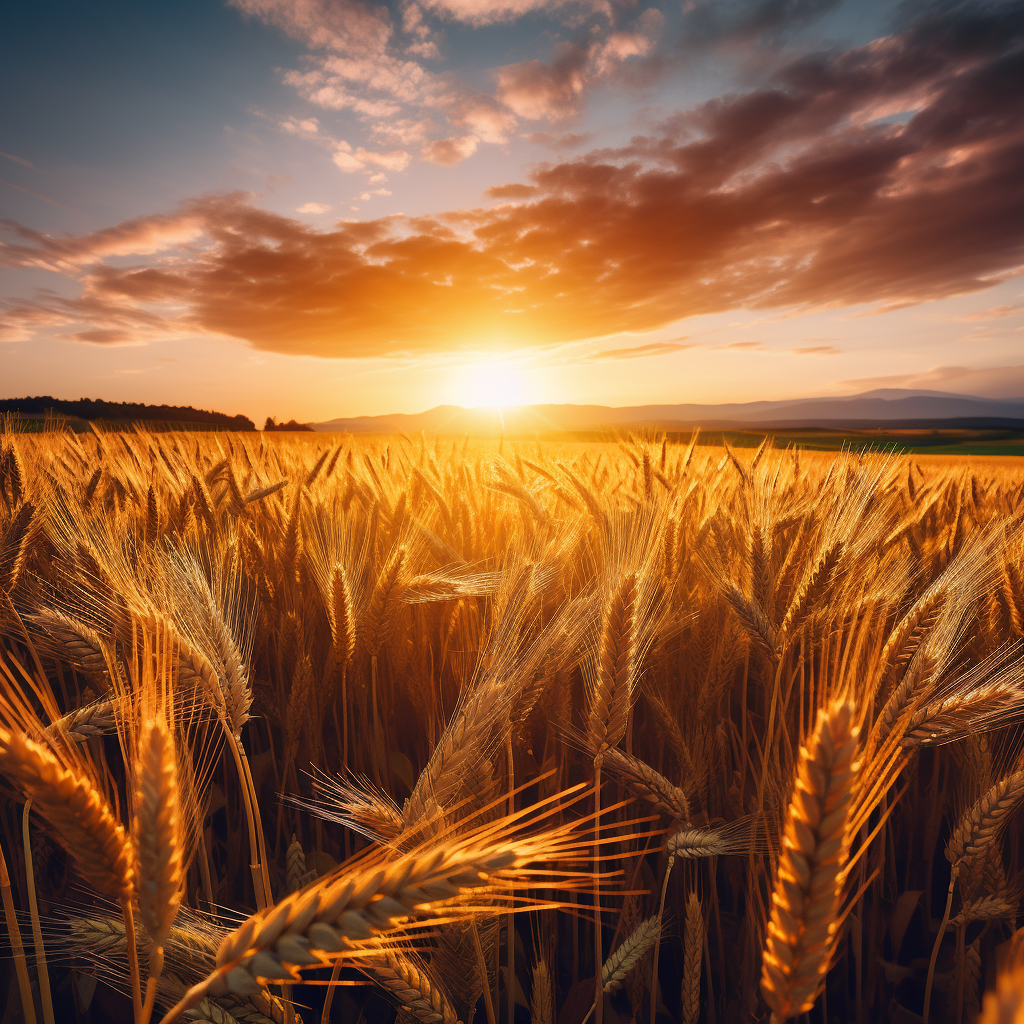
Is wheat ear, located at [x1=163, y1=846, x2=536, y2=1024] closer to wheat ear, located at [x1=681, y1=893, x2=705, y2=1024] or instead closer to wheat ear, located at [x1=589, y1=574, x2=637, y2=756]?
wheat ear, located at [x1=589, y1=574, x2=637, y2=756]

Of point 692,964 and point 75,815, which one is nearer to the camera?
point 75,815

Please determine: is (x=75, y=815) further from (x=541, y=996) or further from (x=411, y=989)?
(x=541, y=996)

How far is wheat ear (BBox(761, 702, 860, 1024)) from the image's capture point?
54 centimetres

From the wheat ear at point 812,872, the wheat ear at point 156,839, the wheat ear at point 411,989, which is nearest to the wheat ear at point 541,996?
the wheat ear at point 411,989

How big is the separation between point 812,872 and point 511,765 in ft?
2.13

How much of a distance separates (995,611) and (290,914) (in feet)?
7.49

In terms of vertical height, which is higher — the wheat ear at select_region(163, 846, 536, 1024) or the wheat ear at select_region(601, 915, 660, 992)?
the wheat ear at select_region(163, 846, 536, 1024)

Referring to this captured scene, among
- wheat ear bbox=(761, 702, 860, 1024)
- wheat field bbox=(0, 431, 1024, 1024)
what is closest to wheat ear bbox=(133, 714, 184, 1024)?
wheat field bbox=(0, 431, 1024, 1024)

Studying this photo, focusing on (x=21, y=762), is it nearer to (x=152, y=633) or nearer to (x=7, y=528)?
(x=152, y=633)

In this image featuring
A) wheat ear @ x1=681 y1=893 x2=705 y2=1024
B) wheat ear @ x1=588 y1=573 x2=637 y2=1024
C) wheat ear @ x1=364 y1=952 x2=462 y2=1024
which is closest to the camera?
wheat ear @ x1=364 y1=952 x2=462 y2=1024

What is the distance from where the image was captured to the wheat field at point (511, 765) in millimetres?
582

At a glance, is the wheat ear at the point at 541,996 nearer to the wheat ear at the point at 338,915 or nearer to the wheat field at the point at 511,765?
the wheat field at the point at 511,765

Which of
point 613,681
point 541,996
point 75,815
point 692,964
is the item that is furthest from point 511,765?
point 75,815

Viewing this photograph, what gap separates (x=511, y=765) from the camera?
111 centimetres
